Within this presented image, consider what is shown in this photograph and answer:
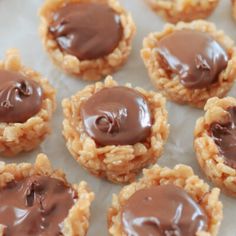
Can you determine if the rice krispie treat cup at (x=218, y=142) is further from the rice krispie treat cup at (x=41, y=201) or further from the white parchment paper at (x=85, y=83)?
the rice krispie treat cup at (x=41, y=201)

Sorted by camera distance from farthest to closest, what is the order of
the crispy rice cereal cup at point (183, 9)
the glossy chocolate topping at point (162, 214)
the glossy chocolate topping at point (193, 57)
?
the crispy rice cereal cup at point (183, 9), the glossy chocolate topping at point (193, 57), the glossy chocolate topping at point (162, 214)

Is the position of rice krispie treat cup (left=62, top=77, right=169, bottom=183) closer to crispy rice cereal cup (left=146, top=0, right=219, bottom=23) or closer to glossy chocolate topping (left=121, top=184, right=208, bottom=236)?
glossy chocolate topping (left=121, top=184, right=208, bottom=236)

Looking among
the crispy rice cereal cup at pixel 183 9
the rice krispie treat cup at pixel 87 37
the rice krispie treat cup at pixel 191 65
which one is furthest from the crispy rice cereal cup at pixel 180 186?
the crispy rice cereal cup at pixel 183 9

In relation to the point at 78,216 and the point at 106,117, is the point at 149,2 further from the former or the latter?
the point at 78,216

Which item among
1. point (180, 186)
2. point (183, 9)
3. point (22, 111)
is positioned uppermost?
point (183, 9)

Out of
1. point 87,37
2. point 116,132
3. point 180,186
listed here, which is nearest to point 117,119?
point 116,132

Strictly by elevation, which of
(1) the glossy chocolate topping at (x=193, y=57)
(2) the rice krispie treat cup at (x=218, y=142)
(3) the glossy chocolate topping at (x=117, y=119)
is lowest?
(2) the rice krispie treat cup at (x=218, y=142)

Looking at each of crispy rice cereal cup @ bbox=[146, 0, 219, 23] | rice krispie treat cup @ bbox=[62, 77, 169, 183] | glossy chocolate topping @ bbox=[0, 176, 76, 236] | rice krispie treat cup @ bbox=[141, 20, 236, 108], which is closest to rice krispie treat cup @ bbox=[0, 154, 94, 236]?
glossy chocolate topping @ bbox=[0, 176, 76, 236]

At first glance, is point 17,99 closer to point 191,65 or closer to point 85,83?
point 85,83
